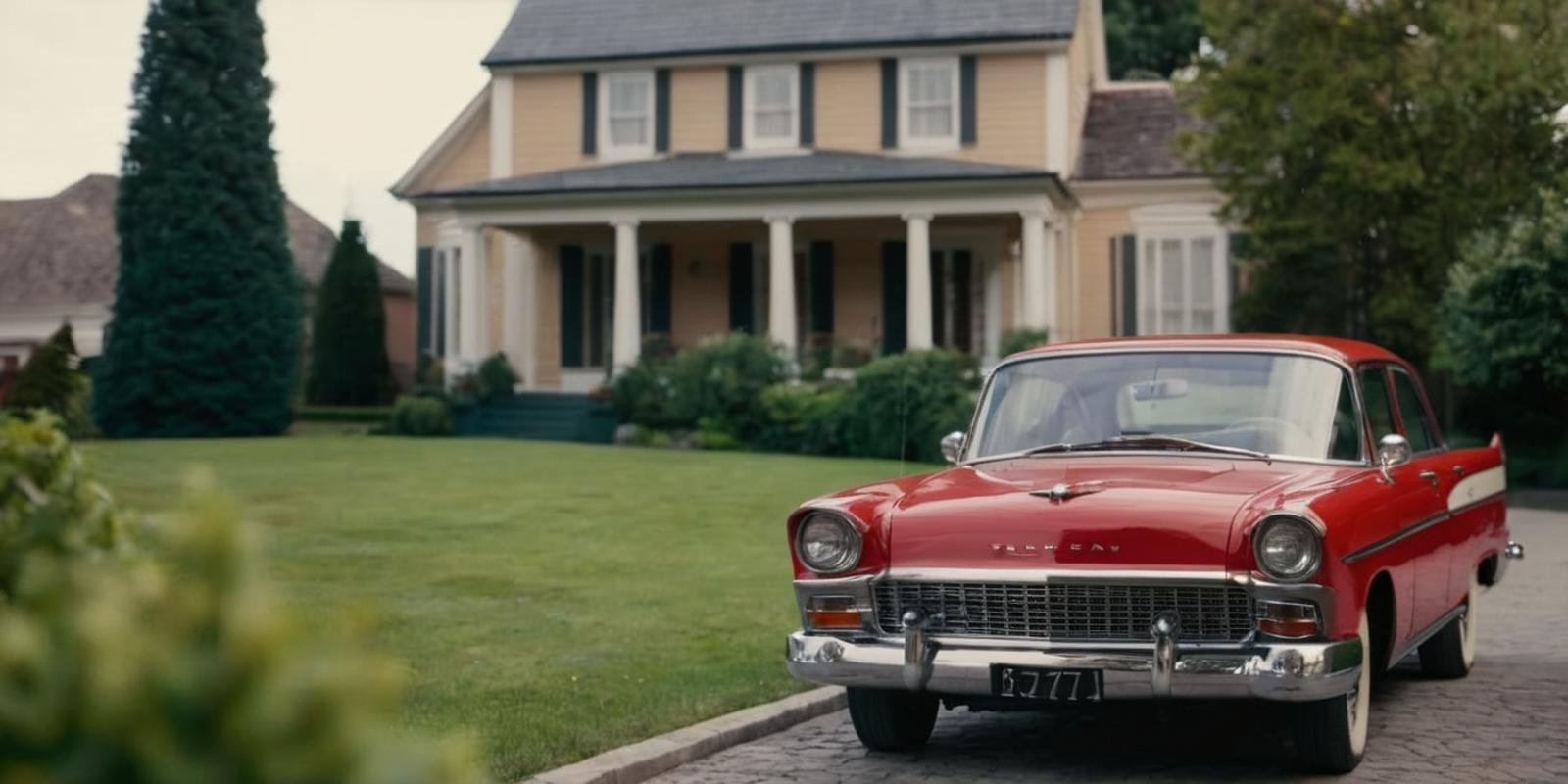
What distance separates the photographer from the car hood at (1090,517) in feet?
19.6

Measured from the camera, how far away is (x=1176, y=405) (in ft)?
24.4

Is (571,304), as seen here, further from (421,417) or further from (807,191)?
(807,191)

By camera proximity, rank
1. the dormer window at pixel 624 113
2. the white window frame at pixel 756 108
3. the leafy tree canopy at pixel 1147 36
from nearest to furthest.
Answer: the white window frame at pixel 756 108 → the dormer window at pixel 624 113 → the leafy tree canopy at pixel 1147 36

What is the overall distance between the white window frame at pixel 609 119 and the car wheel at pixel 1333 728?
2532 centimetres

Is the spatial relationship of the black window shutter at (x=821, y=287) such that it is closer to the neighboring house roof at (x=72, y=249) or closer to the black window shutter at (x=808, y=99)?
the black window shutter at (x=808, y=99)

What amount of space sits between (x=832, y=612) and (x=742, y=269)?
24744mm

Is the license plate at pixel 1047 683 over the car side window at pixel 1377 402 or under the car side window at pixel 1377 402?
under

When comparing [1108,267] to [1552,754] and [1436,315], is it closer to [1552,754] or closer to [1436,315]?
[1436,315]

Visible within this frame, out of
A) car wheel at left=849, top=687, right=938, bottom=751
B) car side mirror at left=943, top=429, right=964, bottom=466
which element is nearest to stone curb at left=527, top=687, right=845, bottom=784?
car wheel at left=849, top=687, right=938, bottom=751

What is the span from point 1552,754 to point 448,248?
28.1m

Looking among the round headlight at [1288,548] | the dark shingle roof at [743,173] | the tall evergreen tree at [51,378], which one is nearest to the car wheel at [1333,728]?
the round headlight at [1288,548]

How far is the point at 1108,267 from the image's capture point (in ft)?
102

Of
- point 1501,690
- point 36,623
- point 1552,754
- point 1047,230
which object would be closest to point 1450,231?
point 1047,230

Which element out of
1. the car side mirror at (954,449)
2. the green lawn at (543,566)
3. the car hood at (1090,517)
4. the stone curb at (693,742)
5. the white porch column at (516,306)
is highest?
the white porch column at (516,306)
